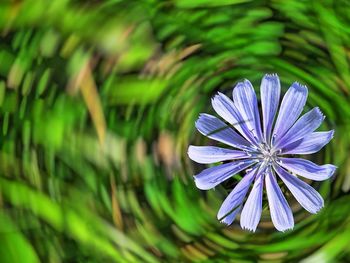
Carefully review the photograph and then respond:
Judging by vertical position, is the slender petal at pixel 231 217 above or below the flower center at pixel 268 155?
below

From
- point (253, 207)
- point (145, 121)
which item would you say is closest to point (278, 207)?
point (253, 207)

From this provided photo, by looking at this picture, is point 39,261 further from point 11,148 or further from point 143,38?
point 143,38

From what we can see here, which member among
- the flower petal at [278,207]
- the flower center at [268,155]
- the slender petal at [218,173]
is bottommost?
the flower petal at [278,207]

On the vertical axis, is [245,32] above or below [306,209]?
above

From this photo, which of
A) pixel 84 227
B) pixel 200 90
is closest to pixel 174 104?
pixel 200 90

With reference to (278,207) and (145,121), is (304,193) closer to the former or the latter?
(278,207)
